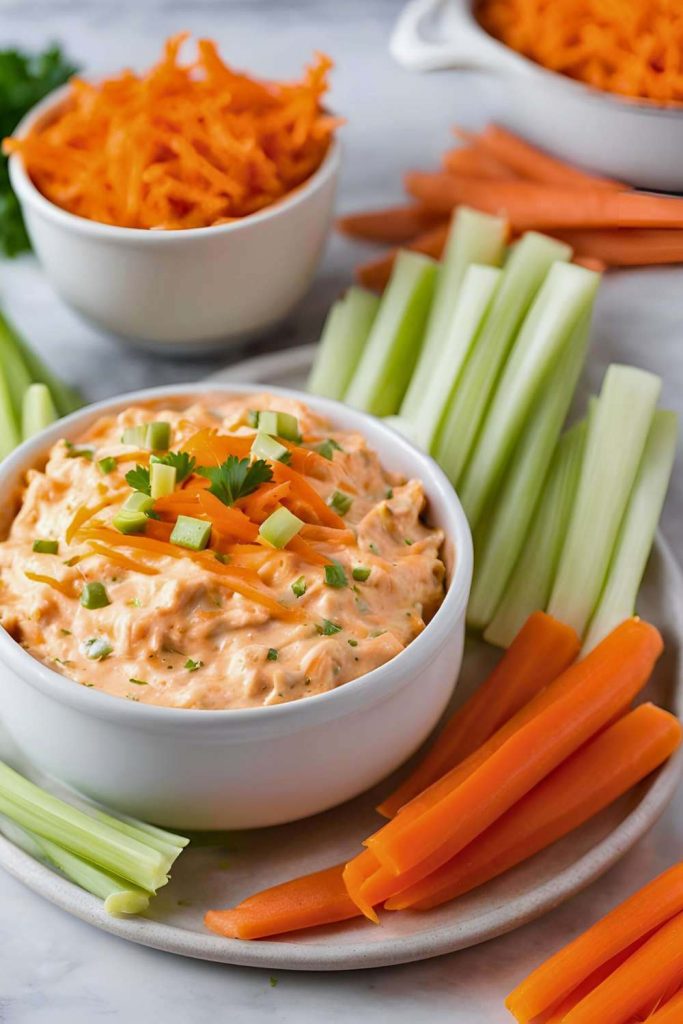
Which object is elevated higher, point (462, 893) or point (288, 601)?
point (288, 601)

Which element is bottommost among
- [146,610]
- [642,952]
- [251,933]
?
[251,933]

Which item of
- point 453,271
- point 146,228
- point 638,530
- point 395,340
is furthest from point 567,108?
point 638,530

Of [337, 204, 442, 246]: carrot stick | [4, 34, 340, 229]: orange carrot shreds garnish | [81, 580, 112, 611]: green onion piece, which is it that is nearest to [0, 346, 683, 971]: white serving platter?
[81, 580, 112, 611]: green onion piece

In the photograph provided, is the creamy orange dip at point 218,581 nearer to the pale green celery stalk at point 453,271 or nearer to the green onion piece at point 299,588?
the green onion piece at point 299,588

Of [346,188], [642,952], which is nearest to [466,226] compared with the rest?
[346,188]

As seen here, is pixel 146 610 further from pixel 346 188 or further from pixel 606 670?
pixel 346 188

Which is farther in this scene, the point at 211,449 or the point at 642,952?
the point at 211,449

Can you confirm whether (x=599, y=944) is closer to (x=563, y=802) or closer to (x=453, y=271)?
Answer: (x=563, y=802)
